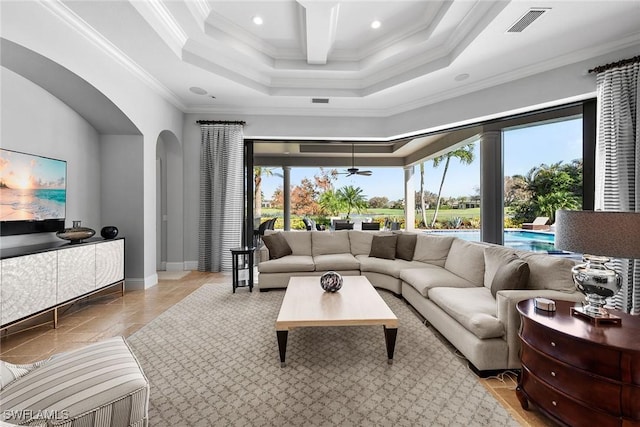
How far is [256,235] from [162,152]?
2701 millimetres

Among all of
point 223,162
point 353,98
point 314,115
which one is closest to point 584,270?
point 353,98

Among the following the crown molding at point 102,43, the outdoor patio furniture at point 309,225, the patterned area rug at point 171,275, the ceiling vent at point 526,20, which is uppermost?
the crown molding at point 102,43

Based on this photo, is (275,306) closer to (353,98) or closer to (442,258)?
(442,258)

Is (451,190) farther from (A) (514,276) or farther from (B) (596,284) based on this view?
(B) (596,284)

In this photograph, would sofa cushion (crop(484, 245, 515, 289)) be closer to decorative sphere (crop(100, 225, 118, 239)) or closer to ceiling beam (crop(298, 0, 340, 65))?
ceiling beam (crop(298, 0, 340, 65))

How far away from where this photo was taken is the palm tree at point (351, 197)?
9023 mm

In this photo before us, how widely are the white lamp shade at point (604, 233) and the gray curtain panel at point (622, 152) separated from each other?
200 cm

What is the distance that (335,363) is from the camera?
2262 millimetres

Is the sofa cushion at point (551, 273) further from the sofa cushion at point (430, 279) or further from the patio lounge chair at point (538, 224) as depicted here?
the patio lounge chair at point (538, 224)

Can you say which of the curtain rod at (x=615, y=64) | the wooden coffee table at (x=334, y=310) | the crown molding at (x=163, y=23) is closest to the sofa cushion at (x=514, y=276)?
the wooden coffee table at (x=334, y=310)

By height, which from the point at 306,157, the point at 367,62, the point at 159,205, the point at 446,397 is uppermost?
the point at 367,62

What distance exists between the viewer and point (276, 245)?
4.56m

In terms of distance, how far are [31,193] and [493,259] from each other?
16.3 ft

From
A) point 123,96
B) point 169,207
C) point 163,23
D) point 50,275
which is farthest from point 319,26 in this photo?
Answer: point 169,207
